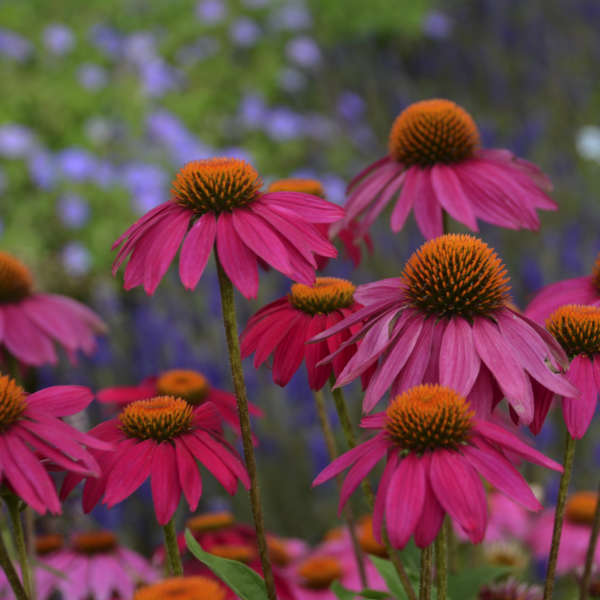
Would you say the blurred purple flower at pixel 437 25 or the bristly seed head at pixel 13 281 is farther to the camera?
the blurred purple flower at pixel 437 25

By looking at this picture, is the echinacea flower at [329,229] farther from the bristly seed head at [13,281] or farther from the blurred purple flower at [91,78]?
the blurred purple flower at [91,78]

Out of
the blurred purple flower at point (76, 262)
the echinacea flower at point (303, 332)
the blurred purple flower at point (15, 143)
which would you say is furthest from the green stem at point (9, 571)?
the blurred purple flower at point (15, 143)

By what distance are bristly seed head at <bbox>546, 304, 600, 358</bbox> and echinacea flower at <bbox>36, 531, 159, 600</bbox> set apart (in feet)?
2.87

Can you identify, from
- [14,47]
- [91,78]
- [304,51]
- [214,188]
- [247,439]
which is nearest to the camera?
[247,439]

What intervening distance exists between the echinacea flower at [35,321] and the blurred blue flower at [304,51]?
5121mm

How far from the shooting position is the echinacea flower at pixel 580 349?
1.01 meters

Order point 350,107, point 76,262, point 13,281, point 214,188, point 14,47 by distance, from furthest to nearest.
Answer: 1. point 14,47
2. point 350,107
3. point 76,262
4. point 13,281
5. point 214,188

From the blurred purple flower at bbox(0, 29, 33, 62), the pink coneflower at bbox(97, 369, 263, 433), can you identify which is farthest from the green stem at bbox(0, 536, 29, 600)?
the blurred purple flower at bbox(0, 29, 33, 62)

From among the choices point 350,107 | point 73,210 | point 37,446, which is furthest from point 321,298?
point 350,107

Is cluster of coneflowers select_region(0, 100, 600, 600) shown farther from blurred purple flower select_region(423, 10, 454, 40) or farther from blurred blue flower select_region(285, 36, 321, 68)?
blurred purple flower select_region(423, 10, 454, 40)

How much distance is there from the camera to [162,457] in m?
1.03

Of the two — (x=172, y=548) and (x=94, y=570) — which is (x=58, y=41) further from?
(x=172, y=548)

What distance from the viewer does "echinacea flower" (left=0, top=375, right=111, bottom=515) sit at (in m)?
0.86

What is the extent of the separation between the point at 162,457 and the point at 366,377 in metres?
0.26
